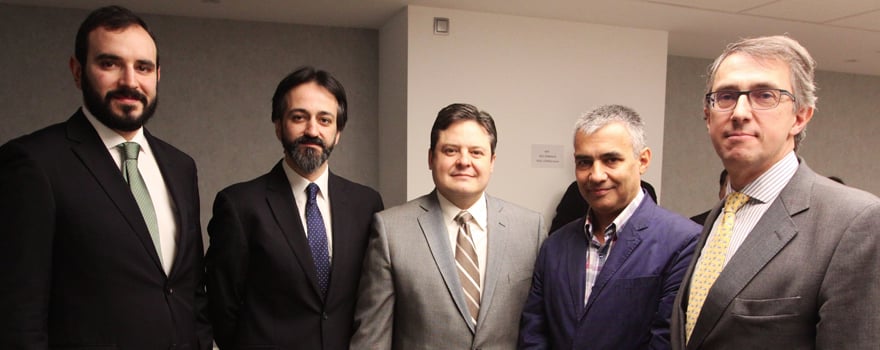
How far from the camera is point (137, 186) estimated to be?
172 centimetres

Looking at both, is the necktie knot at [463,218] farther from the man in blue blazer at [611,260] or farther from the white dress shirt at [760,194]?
the white dress shirt at [760,194]

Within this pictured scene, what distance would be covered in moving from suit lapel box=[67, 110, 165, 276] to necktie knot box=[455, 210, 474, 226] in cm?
97

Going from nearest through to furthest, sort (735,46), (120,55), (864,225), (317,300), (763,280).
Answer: (864,225) → (763,280) → (735,46) → (120,55) → (317,300)

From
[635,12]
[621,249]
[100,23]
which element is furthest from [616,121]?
[635,12]

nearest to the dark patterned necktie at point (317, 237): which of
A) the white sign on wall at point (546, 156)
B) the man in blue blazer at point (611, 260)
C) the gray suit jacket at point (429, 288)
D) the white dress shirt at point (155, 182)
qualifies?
the gray suit jacket at point (429, 288)

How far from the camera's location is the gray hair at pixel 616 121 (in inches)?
70.5

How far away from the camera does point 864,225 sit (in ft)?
3.79

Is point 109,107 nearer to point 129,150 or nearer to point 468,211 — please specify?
point 129,150

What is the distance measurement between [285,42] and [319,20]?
0.38 m

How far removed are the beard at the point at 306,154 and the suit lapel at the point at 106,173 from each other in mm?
532

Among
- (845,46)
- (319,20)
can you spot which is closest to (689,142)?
(845,46)

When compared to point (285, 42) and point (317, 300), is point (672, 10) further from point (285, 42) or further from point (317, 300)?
point (317, 300)

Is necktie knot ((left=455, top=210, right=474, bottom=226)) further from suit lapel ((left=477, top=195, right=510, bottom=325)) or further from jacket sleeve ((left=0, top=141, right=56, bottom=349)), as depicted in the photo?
jacket sleeve ((left=0, top=141, right=56, bottom=349))

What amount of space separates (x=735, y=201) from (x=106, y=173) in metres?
1.78
